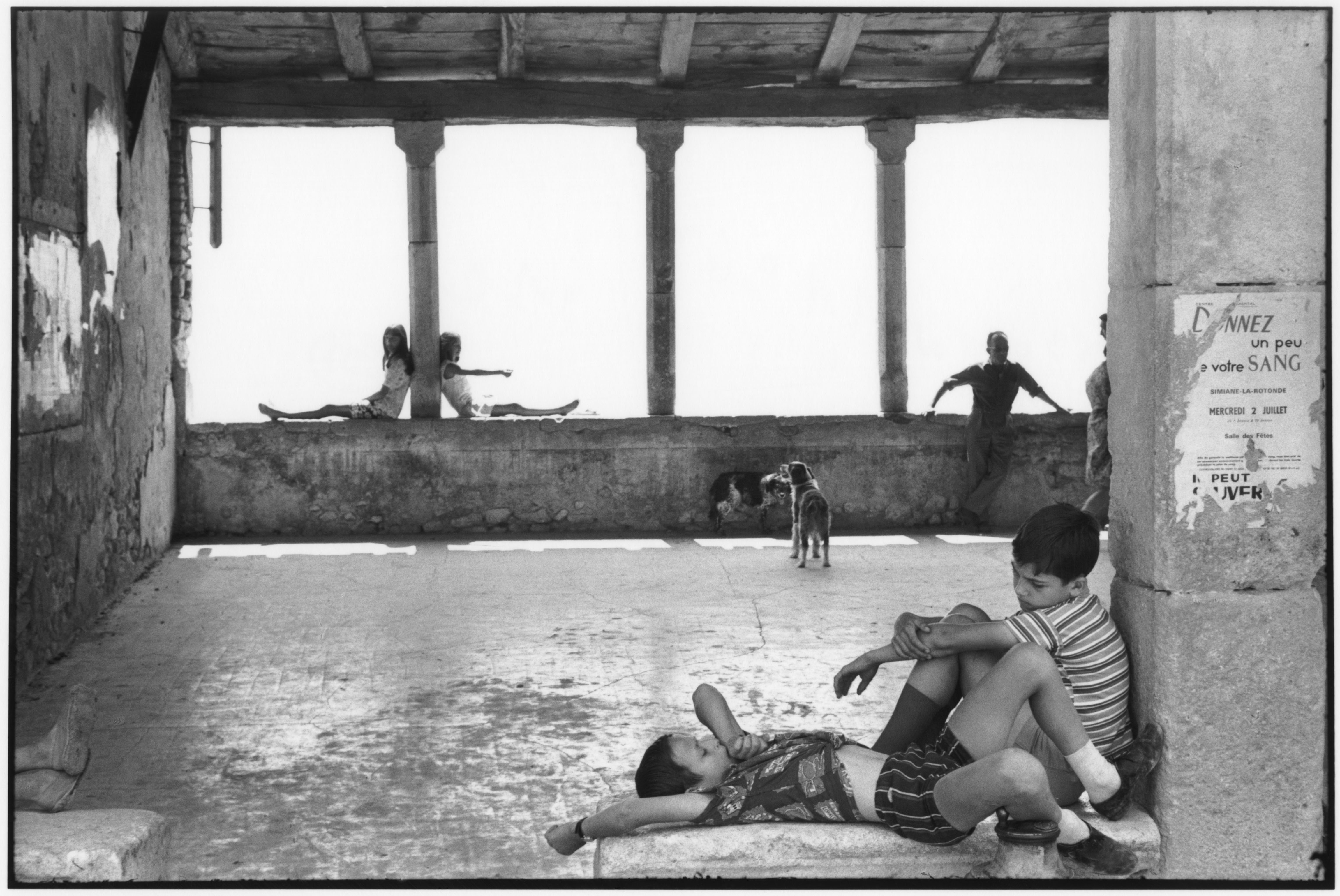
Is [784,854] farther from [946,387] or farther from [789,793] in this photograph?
[946,387]

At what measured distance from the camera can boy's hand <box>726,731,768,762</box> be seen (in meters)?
3.59

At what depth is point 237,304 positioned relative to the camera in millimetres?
22328

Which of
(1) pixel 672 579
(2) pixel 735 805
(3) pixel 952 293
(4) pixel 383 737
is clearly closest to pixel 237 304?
(3) pixel 952 293

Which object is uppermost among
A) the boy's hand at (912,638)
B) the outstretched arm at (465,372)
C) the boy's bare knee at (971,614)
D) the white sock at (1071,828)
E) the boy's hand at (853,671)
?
the outstretched arm at (465,372)

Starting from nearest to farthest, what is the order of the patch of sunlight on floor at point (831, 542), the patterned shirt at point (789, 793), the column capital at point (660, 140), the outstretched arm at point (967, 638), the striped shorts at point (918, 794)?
the striped shorts at point (918, 794)
the patterned shirt at point (789, 793)
the outstretched arm at point (967, 638)
the patch of sunlight on floor at point (831, 542)
the column capital at point (660, 140)

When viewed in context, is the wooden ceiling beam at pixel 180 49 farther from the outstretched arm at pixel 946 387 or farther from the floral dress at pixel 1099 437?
the floral dress at pixel 1099 437

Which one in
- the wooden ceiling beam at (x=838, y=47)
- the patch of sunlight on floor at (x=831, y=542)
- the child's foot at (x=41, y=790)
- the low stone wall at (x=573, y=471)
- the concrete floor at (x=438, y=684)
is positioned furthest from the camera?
the low stone wall at (x=573, y=471)

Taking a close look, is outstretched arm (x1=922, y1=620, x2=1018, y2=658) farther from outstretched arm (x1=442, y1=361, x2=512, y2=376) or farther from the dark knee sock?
outstretched arm (x1=442, y1=361, x2=512, y2=376)

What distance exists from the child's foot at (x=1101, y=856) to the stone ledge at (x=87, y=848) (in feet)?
7.36

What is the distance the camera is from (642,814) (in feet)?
11.3

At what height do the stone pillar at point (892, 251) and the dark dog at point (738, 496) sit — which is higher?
the stone pillar at point (892, 251)

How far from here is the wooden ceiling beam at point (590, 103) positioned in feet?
35.7

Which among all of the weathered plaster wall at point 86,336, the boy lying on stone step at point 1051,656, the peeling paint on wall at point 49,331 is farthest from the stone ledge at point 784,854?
the peeling paint on wall at point 49,331

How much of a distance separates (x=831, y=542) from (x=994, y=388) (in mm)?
1790
